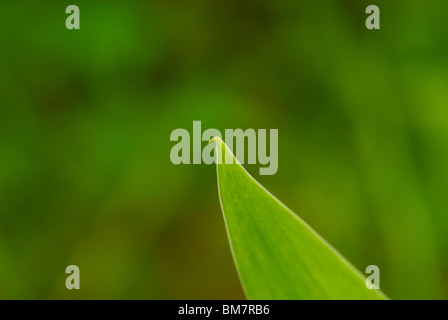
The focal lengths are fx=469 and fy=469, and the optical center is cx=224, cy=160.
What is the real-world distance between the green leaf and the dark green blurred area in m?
0.66

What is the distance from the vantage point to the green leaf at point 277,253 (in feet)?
0.78

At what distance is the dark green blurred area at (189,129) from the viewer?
2.88ft

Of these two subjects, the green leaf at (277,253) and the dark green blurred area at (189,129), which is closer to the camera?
the green leaf at (277,253)

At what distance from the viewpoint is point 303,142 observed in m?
0.93

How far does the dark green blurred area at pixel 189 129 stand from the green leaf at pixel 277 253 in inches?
25.9

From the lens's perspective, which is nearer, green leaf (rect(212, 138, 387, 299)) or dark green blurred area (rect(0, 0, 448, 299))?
green leaf (rect(212, 138, 387, 299))

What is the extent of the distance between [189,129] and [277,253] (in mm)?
668

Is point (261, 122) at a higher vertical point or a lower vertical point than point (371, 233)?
higher

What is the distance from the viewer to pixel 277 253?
24 cm

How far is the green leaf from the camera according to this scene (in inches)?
9.3

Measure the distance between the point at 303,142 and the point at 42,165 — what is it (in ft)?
1.68

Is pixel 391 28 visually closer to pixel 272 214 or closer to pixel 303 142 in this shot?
pixel 303 142
